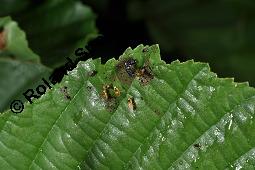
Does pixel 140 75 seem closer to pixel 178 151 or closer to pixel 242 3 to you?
pixel 178 151

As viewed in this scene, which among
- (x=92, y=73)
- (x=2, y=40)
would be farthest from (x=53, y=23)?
(x=92, y=73)

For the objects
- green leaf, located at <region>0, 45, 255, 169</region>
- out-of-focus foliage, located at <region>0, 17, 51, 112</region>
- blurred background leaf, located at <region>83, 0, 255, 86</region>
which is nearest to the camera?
green leaf, located at <region>0, 45, 255, 169</region>

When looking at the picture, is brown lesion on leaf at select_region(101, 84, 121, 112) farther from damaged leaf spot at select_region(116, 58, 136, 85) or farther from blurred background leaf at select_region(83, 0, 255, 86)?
blurred background leaf at select_region(83, 0, 255, 86)

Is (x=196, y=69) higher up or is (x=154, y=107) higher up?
(x=196, y=69)

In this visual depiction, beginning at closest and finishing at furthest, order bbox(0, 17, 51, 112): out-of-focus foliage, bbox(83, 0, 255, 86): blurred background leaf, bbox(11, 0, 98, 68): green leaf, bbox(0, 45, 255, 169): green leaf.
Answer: bbox(0, 45, 255, 169): green leaf → bbox(0, 17, 51, 112): out-of-focus foliage → bbox(11, 0, 98, 68): green leaf → bbox(83, 0, 255, 86): blurred background leaf

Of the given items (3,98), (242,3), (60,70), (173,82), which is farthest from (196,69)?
(242,3)

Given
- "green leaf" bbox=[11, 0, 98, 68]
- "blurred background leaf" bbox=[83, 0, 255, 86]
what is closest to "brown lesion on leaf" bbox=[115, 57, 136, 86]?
"green leaf" bbox=[11, 0, 98, 68]

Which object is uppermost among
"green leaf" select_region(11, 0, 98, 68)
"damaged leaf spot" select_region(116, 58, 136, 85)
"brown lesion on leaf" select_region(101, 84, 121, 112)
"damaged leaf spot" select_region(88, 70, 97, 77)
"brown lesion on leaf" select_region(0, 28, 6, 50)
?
"green leaf" select_region(11, 0, 98, 68)
